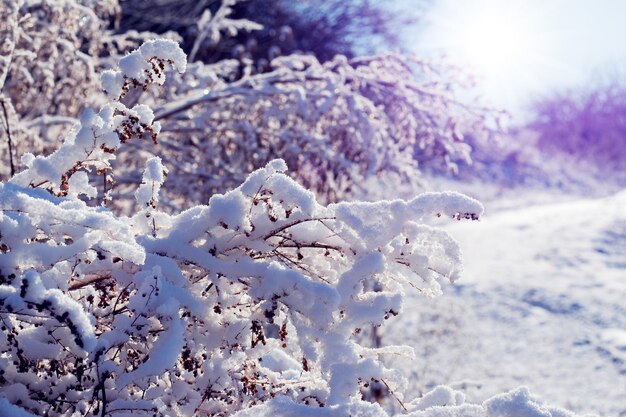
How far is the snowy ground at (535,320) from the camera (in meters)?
6.57

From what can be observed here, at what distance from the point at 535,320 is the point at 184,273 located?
7.04 m

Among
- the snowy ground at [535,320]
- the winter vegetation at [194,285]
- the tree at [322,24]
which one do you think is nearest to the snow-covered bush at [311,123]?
the snowy ground at [535,320]

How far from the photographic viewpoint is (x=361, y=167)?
5.22 metres

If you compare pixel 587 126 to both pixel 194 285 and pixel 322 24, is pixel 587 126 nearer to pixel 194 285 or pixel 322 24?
pixel 322 24

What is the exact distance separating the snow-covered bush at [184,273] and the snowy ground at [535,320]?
3.19m

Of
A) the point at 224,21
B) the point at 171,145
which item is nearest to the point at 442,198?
the point at 171,145

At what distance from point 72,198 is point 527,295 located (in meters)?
7.87

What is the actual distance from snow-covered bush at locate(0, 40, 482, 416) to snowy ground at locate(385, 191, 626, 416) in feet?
10.5

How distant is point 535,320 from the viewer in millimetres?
8195

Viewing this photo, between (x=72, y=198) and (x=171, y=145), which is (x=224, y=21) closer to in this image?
(x=171, y=145)

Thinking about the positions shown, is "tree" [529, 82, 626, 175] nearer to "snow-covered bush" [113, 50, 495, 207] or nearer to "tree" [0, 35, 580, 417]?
"snow-covered bush" [113, 50, 495, 207]

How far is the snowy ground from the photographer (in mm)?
6566

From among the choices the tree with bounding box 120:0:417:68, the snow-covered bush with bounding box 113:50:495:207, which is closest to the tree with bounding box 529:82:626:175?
the tree with bounding box 120:0:417:68

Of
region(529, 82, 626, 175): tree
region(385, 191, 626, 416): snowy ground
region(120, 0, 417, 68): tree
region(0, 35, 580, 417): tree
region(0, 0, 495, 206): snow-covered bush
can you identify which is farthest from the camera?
region(529, 82, 626, 175): tree
